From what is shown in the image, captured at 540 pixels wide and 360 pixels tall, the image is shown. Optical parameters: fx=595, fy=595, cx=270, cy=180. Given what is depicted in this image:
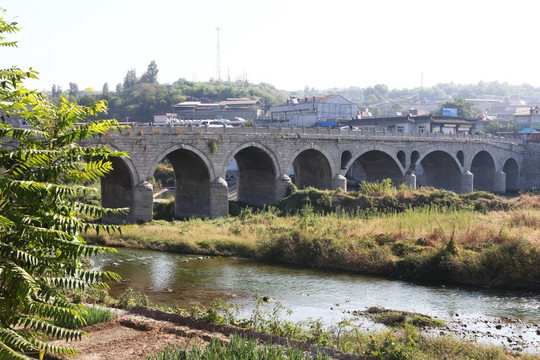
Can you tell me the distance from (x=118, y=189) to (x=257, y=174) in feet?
41.8

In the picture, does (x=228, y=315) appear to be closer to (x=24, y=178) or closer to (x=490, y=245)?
(x=24, y=178)

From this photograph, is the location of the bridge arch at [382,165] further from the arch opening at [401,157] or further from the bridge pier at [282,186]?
the bridge pier at [282,186]

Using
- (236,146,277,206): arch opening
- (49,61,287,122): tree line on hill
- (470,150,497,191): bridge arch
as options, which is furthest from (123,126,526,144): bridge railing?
(49,61,287,122): tree line on hill

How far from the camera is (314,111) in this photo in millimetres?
84125

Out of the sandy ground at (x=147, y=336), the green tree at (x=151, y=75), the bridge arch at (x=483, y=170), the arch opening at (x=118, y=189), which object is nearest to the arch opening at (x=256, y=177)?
the arch opening at (x=118, y=189)

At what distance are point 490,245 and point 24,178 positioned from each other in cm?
2150

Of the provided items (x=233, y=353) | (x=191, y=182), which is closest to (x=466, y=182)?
(x=191, y=182)

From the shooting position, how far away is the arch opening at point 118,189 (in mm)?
37572

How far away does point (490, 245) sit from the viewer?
81.0 feet

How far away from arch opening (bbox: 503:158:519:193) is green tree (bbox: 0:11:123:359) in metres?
72.8

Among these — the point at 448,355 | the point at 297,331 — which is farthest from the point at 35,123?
the point at 448,355

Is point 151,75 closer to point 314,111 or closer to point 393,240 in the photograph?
point 314,111

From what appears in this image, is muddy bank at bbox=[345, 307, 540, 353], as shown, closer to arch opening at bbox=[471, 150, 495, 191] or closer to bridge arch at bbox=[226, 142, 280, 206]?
bridge arch at bbox=[226, 142, 280, 206]

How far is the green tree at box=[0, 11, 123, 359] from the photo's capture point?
22.2 feet
